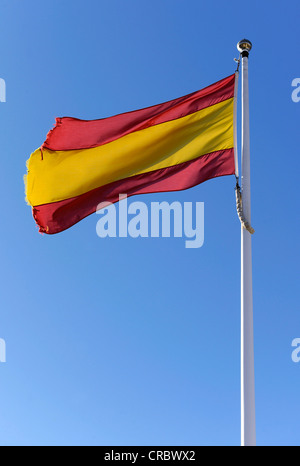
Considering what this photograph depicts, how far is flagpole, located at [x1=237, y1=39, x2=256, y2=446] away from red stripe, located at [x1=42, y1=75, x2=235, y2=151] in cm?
82

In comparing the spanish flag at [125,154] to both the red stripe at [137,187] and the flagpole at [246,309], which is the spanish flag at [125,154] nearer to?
the red stripe at [137,187]

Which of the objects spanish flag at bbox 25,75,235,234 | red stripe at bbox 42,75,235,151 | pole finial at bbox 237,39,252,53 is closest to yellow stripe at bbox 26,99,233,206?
spanish flag at bbox 25,75,235,234

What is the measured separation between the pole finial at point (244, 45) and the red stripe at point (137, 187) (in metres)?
2.03

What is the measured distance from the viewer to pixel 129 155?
14.3 meters

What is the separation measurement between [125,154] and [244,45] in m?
3.10

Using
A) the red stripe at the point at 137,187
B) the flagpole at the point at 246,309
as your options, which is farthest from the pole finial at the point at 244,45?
the red stripe at the point at 137,187

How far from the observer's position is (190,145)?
13.9m

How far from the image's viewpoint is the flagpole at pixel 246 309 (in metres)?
10.6

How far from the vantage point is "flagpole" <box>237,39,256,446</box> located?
10625 mm

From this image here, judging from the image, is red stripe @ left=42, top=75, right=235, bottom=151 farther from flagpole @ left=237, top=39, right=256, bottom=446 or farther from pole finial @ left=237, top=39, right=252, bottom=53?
flagpole @ left=237, top=39, right=256, bottom=446

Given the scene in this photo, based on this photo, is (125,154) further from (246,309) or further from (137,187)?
(246,309)
